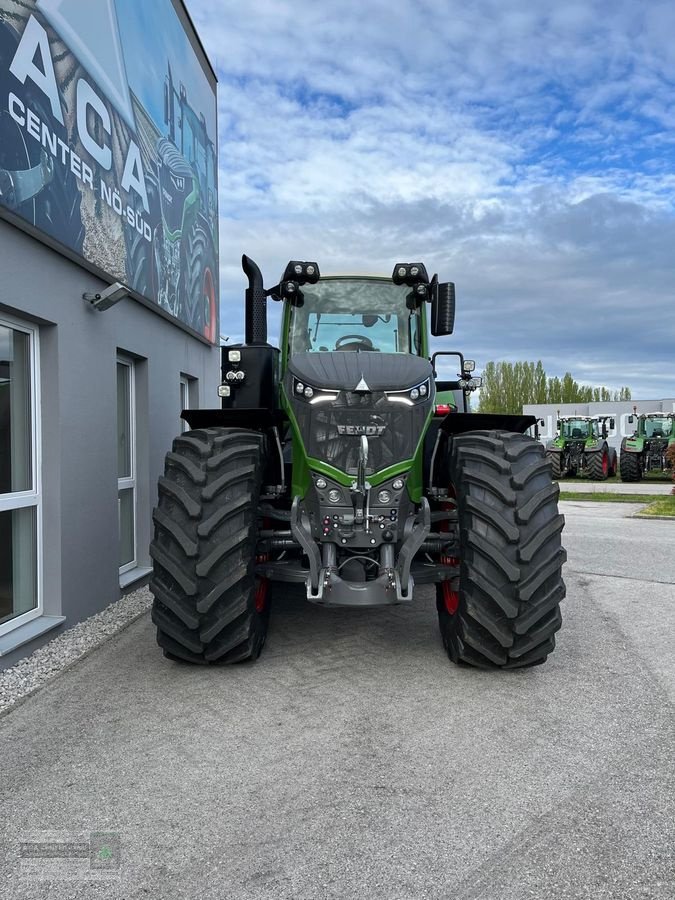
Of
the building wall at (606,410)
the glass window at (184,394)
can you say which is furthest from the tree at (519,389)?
the glass window at (184,394)

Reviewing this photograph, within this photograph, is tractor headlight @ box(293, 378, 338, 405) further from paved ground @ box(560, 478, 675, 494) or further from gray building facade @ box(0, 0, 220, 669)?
paved ground @ box(560, 478, 675, 494)

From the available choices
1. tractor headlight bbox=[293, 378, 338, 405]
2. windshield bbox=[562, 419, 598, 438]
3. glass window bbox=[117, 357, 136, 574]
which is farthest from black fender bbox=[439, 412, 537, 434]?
windshield bbox=[562, 419, 598, 438]

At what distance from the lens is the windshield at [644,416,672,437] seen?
2644 cm

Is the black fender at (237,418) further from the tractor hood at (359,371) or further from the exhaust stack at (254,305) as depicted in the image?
the exhaust stack at (254,305)

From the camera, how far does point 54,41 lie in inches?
210

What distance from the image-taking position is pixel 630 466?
24078mm

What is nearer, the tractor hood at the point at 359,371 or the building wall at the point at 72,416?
the tractor hood at the point at 359,371

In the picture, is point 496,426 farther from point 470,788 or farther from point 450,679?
point 470,788

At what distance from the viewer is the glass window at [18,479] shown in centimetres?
500

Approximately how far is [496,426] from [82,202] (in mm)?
3643

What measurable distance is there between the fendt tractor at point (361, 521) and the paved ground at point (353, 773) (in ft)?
Result: 1.26

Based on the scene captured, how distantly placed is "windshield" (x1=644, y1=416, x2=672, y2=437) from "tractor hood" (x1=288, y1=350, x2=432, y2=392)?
2410 cm

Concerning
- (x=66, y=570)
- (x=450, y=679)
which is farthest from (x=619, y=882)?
(x=66, y=570)

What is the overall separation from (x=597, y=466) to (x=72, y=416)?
22.0m
